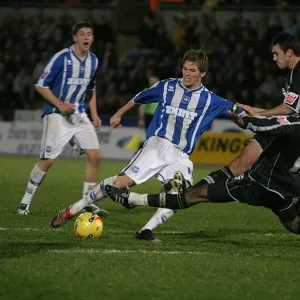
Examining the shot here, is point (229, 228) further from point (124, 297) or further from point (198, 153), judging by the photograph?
point (198, 153)

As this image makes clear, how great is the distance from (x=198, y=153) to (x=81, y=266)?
537 inches

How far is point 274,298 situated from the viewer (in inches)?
224

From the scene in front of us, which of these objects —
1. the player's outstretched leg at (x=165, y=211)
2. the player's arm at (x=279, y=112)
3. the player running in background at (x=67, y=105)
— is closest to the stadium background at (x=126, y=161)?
the player's outstretched leg at (x=165, y=211)

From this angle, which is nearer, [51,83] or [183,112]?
[183,112]

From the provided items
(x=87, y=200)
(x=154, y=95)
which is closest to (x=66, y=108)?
(x=154, y=95)

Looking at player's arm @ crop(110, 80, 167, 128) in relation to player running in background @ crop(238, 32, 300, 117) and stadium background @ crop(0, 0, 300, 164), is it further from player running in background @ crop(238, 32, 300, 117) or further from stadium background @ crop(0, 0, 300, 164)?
stadium background @ crop(0, 0, 300, 164)

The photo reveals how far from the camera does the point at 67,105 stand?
33.7 feet

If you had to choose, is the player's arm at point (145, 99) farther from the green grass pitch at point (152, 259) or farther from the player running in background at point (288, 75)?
the green grass pitch at point (152, 259)

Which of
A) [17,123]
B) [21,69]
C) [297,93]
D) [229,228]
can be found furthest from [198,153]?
[297,93]

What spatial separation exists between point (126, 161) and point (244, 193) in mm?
13021

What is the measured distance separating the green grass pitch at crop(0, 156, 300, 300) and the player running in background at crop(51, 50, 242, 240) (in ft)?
1.75

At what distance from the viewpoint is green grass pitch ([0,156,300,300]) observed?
5805 mm

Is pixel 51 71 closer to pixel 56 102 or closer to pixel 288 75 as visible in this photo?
→ pixel 56 102

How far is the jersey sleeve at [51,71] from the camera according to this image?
33.8ft
